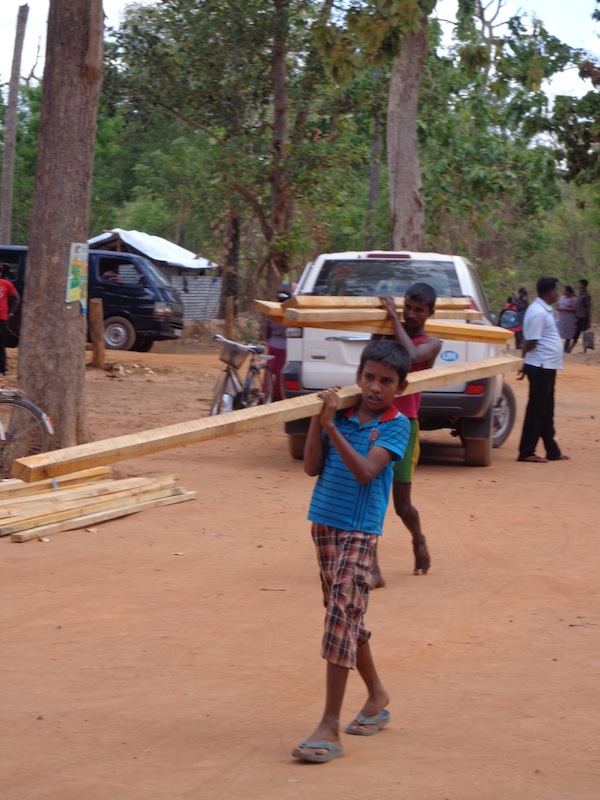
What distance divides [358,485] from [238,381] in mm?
8903

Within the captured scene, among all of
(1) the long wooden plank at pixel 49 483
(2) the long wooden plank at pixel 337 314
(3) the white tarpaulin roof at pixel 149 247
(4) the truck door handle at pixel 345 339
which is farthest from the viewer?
(3) the white tarpaulin roof at pixel 149 247

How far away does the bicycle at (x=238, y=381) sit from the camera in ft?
42.0

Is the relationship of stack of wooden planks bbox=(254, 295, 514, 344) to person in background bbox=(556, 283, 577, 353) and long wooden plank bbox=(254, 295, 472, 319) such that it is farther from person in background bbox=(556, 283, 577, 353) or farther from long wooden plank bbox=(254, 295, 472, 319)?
person in background bbox=(556, 283, 577, 353)

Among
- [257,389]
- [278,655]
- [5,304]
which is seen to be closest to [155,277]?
[5,304]

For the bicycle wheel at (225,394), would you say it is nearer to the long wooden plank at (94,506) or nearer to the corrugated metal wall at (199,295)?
the long wooden plank at (94,506)

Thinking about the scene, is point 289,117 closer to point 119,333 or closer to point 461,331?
point 119,333

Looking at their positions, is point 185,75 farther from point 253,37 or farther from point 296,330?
point 296,330

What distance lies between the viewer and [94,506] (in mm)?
8336

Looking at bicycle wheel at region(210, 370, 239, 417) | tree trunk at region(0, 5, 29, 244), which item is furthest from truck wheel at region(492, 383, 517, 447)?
tree trunk at region(0, 5, 29, 244)

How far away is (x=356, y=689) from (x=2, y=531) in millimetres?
3524

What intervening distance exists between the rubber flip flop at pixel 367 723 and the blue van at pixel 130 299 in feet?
64.0

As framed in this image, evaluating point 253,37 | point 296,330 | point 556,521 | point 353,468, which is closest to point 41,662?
point 353,468

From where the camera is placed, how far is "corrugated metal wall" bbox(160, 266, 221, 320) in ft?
104

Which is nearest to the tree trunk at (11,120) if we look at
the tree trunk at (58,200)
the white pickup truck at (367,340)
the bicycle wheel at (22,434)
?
the white pickup truck at (367,340)
